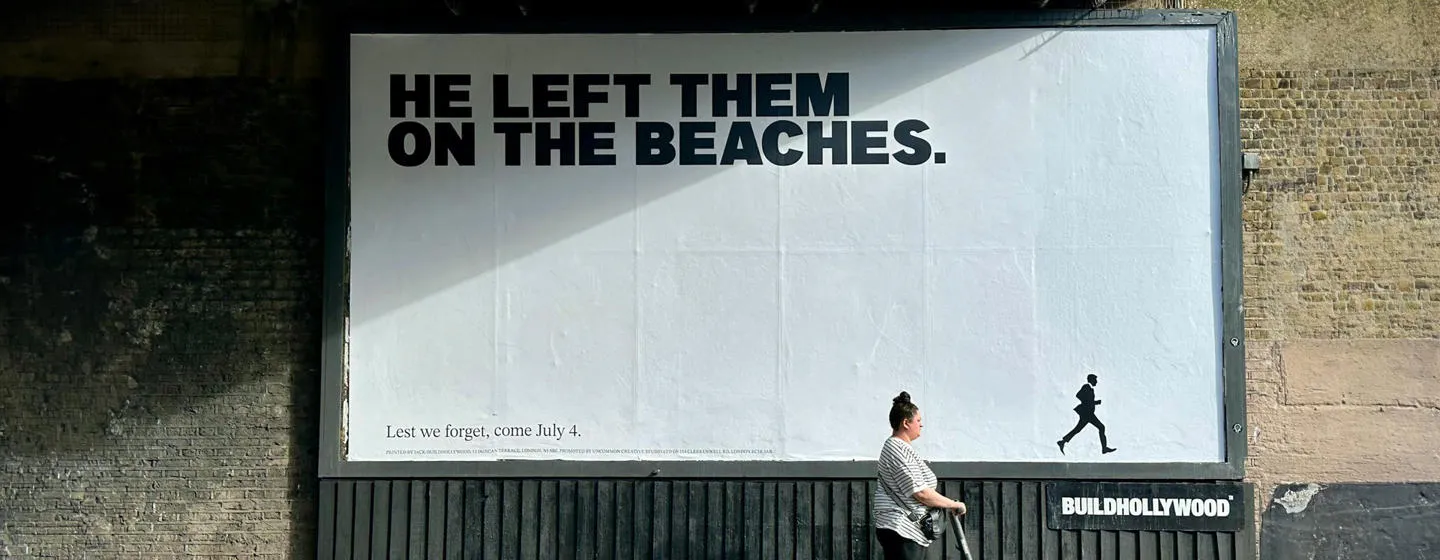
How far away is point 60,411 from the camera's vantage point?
9.21 metres

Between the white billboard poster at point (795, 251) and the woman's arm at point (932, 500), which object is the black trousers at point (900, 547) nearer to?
the woman's arm at point (932, 500)

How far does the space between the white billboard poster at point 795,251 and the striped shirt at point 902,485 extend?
167cm

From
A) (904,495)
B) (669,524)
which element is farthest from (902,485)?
(669,524)

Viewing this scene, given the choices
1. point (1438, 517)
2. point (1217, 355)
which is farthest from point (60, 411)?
point (1438, 517)

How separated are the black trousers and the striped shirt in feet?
0.09

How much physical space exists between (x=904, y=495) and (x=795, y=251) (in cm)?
244

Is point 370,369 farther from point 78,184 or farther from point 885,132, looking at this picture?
point 885,132

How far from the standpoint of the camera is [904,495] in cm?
724

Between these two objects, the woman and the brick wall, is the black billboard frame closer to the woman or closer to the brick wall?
the brick wall

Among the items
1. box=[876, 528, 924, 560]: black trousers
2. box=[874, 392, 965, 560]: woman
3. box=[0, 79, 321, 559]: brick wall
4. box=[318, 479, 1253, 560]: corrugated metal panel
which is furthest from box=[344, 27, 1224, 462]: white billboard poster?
box=[876, 528, 924, 560]: black trousers

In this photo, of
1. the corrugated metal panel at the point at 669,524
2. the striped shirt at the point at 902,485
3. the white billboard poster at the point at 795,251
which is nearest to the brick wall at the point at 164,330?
the white billboard poster at the point at 795,251

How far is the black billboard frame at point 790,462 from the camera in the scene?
8969mm

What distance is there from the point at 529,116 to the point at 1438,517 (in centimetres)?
758

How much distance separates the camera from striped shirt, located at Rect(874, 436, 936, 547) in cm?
721
